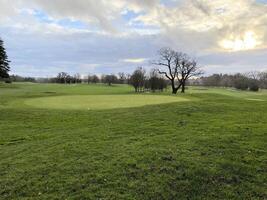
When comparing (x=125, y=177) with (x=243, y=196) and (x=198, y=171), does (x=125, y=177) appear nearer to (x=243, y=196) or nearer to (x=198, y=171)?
(x=198, y=171)

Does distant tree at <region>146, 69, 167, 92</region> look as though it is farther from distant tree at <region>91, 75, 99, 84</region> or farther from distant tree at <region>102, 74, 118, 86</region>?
distant tree at <region>91, 75, 99, 84</region>

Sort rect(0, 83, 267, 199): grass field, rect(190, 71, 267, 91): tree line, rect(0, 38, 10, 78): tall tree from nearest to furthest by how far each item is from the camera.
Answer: rect(0, 83, 267, 199): grass field, rect(0, 38, 10, 78): tall tree, rect(190, 71, 267, 91): tree line

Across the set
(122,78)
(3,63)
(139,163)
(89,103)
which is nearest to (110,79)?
(122,78)

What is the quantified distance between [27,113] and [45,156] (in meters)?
10.1

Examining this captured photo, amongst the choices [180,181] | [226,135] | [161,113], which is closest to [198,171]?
[180,181]

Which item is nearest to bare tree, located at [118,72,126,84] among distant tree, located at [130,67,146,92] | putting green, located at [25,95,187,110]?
distant tree, located at [130,67,146,92]

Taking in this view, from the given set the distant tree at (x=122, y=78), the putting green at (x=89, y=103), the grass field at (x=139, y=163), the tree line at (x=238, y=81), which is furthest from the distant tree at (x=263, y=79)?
the grass field at (x=139, y=163)

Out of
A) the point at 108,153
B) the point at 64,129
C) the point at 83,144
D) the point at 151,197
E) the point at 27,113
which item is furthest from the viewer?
the point at 27,113

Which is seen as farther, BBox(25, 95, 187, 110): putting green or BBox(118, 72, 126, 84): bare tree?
BBox(118, 72, 126, 84): bare tree

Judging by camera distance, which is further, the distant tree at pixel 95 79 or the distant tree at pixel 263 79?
the distant tree at pixel 95 79

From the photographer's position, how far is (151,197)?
555 centimetres

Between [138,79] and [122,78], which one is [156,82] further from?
[122,78]

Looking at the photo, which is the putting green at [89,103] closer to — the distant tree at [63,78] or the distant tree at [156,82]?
the distant tree at [156,82]

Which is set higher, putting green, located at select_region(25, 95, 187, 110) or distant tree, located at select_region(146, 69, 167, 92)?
distant tree, located at select_region(146, 69, 167, 92)
